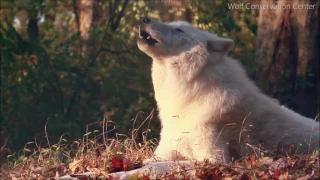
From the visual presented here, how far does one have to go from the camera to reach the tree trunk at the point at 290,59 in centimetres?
1087

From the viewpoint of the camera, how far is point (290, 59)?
11016 millimetres

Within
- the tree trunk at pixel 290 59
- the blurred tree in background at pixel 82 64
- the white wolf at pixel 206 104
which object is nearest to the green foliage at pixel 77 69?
the blurred tree in background at pixel 82 64

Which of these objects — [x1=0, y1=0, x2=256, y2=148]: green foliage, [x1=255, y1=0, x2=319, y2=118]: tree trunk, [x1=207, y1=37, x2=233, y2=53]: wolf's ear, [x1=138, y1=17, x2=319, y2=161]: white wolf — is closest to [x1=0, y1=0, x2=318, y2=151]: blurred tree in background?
[x1=0, y1=0, x2=256, y2=148]: green foliage

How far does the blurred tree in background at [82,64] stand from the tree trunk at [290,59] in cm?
44

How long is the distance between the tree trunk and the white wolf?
14.5 ft

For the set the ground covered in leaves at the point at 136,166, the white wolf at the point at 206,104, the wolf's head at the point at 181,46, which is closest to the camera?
the ground covered in leaves at the point at 136,166

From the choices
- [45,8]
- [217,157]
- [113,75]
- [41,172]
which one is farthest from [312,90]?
[41,172]

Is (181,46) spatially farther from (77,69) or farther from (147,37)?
(77,69)

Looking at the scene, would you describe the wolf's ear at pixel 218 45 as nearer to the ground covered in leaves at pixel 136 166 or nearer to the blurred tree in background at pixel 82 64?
the ground covered in leaves at pixel 136 166

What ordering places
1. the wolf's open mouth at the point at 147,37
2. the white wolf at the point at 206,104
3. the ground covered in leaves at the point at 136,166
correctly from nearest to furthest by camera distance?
the ground covered in leaves at the point at 136,166, the white wolf at the point at 206,104, the wolf's open mouth at the point at 147,37

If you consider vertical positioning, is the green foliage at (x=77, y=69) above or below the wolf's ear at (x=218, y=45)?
below

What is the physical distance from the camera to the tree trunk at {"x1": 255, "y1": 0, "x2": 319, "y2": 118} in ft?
35.7

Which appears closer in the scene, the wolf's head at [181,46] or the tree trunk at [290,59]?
the wolf's head at [181,46]

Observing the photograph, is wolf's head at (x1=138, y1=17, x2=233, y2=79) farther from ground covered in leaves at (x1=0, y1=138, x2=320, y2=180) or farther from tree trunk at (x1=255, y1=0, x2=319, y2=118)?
tree trunk at (x1=255, y1=0, x2=319, y2=118)
